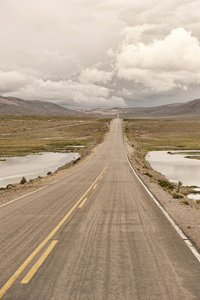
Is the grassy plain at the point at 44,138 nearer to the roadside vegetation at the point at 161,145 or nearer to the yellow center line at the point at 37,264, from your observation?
the roadside vegetation at the point at 161,145

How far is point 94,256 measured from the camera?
686 cm

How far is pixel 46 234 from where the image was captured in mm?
8617

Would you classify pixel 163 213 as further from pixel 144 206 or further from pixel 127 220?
pixel 127 220

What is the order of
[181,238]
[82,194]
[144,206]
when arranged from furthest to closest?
1. [82,194]
2. [144,206]
3. [181,238]

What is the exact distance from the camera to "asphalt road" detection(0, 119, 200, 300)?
5.22 m

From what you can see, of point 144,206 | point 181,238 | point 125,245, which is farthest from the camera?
point 144,206

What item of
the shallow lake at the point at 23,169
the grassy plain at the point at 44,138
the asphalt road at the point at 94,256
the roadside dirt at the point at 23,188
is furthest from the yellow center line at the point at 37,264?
the grassy plain at the point at 44,138

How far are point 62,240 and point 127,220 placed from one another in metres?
3.45

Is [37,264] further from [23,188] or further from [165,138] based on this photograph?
[165,138]

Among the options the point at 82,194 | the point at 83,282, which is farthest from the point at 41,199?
the point at 83,282

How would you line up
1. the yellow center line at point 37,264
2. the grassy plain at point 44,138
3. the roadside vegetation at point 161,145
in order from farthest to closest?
the grassy plain at point 44,138 < the roadside vegetation at point 161,145 < the yellow center line at point 37,264

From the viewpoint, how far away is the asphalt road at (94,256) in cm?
522

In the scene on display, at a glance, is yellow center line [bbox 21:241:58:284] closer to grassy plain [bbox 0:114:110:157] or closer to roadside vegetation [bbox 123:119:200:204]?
roadside vegetation [bbox 123:119:200:204]

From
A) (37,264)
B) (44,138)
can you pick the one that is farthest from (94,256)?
(44,138)
